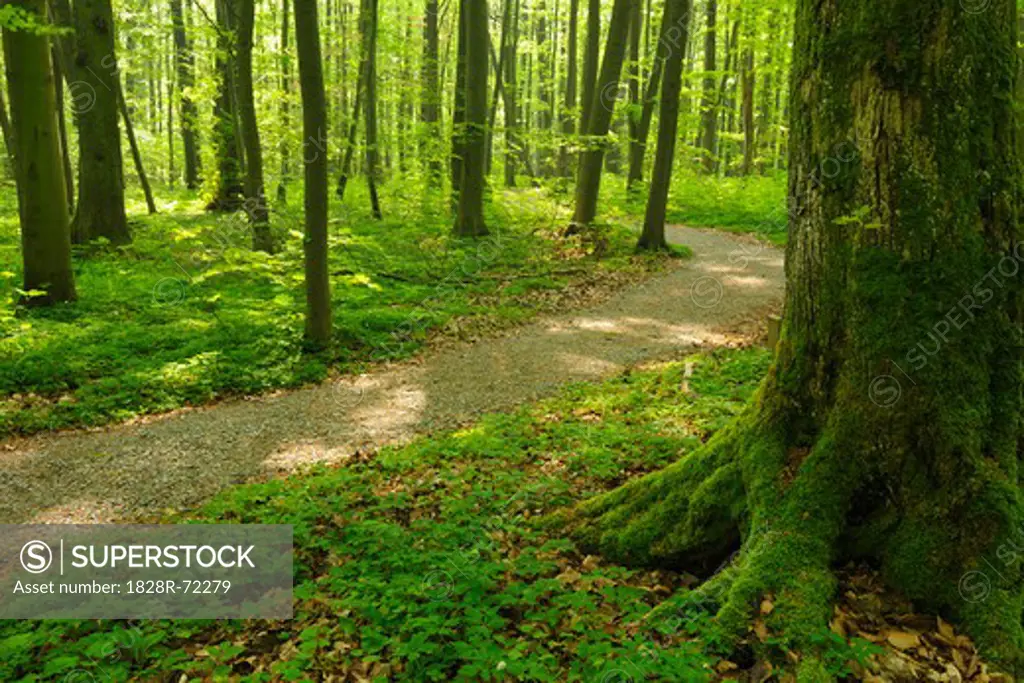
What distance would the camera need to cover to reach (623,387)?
8508 mm

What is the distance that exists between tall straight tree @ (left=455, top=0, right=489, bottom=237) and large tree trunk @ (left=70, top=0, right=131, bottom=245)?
733 cm

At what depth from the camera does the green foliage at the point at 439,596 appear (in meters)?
3.38

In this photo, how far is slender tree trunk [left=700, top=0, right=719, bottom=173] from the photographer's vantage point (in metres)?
19.9

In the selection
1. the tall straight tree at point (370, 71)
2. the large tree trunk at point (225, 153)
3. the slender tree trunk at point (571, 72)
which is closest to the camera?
the tall straight tree at point (370, 71)

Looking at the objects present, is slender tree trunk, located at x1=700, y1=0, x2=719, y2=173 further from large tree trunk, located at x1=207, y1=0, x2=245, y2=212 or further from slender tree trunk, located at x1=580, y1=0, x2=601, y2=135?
large tree trunk, located at x1=207, y1=0, x2=245, y2=212

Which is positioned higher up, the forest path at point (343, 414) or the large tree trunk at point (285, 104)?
the large tree trunk at point (285, 104)

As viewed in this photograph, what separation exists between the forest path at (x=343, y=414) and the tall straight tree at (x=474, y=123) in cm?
479

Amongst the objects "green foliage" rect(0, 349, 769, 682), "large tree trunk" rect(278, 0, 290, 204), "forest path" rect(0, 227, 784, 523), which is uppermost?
"large tree trunk" rect(278, 0, 290, 204)

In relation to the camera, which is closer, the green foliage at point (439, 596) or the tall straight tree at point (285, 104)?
the green foliage at point (439, 596)

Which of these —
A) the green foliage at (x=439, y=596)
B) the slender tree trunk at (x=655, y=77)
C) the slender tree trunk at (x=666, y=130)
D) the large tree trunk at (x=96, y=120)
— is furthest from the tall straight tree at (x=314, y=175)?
the slender tree trunk at (x=666, y=130)

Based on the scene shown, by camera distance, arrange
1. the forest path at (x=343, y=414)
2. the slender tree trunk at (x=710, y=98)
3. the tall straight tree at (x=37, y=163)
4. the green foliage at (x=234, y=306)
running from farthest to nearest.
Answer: the slender tree trunk at (x=710, y=98)
the tall straight tree at (x=37, y=163)
the green foliage at (x=234, y=306)
the forest path at (x=343, y=414)

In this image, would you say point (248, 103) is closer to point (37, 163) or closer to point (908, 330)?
point (37, 163)

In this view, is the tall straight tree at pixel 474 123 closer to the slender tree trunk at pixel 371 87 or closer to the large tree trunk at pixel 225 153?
the slender tree trunk at pixel 371 87

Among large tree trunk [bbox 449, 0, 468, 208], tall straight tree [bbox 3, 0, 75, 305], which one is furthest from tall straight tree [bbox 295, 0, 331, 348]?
large tree trunk [bbox 449, 0, 468, 208]
